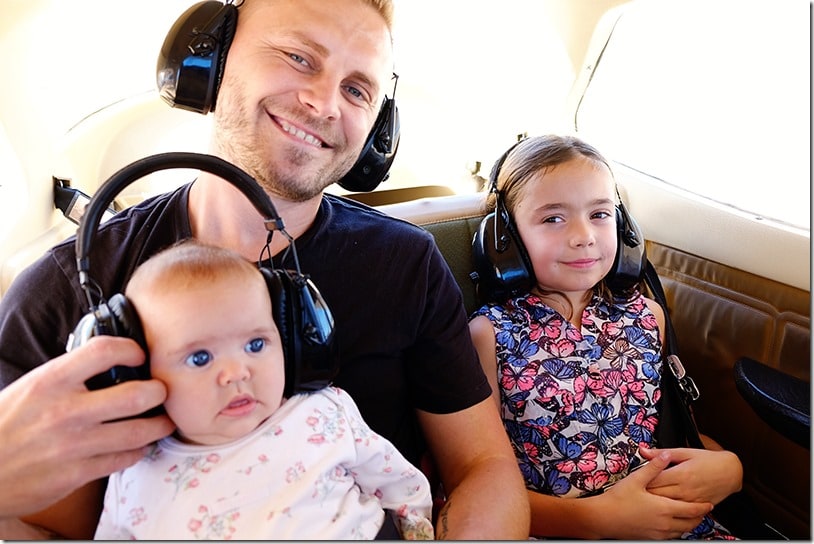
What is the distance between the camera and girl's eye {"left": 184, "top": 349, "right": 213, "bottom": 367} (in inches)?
38.5

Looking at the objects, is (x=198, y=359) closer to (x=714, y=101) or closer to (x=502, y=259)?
(x=502, y=259)

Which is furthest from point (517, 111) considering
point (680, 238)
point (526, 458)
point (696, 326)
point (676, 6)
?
point (526, 458)

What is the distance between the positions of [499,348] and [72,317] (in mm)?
1024

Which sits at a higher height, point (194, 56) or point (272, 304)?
point (194, 56)

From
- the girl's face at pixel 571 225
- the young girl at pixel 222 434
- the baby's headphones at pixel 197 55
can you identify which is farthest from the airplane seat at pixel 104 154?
the girl's face at pixel 571 225

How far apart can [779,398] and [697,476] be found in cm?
26

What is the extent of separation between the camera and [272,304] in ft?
3.45

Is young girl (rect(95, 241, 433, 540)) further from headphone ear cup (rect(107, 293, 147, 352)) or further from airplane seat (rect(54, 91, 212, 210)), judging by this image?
airplane seat (rect(54, 91, 212, 210))

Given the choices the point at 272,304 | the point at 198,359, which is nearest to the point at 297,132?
the point at 272,304

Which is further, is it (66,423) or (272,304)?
(272,304)

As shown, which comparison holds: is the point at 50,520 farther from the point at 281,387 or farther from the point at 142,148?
the point at 142,148

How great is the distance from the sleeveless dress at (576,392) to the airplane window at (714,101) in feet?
2.09

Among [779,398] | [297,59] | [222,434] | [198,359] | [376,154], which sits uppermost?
[297,59]

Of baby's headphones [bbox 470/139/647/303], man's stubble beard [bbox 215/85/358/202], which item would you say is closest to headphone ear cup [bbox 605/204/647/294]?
baby's headphones [bbox 470/139/647/303]
